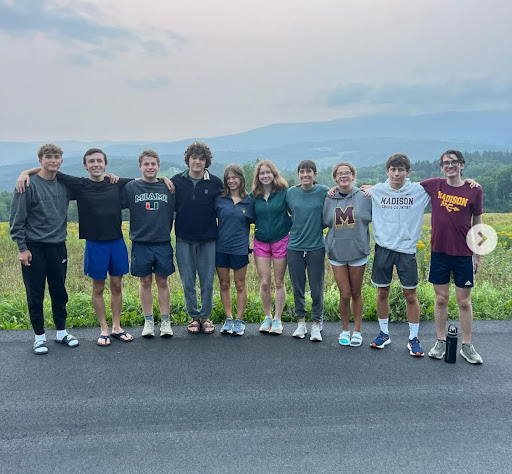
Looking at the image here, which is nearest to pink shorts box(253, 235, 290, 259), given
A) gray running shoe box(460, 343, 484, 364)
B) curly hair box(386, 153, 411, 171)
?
curly hair box(386, 153, 411, 171)

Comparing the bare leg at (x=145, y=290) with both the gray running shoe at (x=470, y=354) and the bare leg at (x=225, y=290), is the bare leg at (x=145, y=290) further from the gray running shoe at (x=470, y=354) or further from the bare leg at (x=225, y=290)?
the gray running shoe at (x=470, y=354)

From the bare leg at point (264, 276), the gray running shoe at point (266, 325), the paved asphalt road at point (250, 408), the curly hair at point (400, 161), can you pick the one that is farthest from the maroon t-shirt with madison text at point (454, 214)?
the gray running shoe at point (266, 325)

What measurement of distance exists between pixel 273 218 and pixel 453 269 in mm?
2150

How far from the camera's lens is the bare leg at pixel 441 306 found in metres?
5.02

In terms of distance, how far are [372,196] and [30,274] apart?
4.09 meters

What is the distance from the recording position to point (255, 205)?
219 inches

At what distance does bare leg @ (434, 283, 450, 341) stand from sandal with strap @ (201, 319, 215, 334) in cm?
271

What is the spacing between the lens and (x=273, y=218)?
5.43 m

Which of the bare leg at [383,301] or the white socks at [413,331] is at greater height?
the bare leg at [383,301]

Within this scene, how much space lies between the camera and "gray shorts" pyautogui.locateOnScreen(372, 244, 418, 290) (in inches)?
199

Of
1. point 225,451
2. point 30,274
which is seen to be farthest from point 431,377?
point 30,274

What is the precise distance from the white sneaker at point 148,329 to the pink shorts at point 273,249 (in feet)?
5.24

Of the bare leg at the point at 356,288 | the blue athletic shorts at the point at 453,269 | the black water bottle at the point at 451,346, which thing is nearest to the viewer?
the black water bottle at the point at 451,346

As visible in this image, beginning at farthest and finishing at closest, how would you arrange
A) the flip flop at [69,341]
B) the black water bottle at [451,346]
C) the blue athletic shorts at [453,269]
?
1. the flip flop at [69,341]
2. the blue athletic shorts at [453,269]
3. the black water bottle at [451,346]
